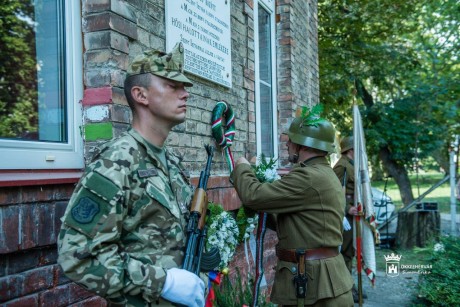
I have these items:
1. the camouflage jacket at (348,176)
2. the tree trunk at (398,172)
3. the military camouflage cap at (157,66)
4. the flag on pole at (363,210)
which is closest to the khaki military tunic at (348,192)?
the camouflage jacket at (348,176)

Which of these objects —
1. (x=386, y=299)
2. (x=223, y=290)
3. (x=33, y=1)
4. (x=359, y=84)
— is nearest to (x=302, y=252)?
(x=223, y=290)

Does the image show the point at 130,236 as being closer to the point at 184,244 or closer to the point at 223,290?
the point at 184,244

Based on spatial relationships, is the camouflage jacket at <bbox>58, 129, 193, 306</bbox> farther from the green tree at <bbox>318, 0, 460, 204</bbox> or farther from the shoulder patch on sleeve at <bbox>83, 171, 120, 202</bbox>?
the green tree at <bbox>318, 0, 460, 204</bbox>

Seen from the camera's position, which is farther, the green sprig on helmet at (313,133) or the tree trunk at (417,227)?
the tree trunk at (417,227)

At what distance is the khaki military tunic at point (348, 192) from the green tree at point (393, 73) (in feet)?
13.9

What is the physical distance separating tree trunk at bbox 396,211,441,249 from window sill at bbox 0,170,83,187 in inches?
309

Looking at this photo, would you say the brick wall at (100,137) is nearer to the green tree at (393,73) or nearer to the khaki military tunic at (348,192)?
the khaki military tunic at (348,192)

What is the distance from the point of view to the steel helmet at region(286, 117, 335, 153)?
3102 millimetres

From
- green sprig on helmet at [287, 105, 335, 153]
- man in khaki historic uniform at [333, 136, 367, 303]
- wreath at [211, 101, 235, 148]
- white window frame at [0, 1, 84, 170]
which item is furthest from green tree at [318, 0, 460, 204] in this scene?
white window frame at [0, 1, 84, 170]

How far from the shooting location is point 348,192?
604 centimetres

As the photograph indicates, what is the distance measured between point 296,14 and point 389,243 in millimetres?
5649

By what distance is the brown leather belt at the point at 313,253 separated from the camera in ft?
9.72

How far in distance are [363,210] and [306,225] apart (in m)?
2.94

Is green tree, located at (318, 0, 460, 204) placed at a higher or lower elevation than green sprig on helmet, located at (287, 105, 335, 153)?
higher
